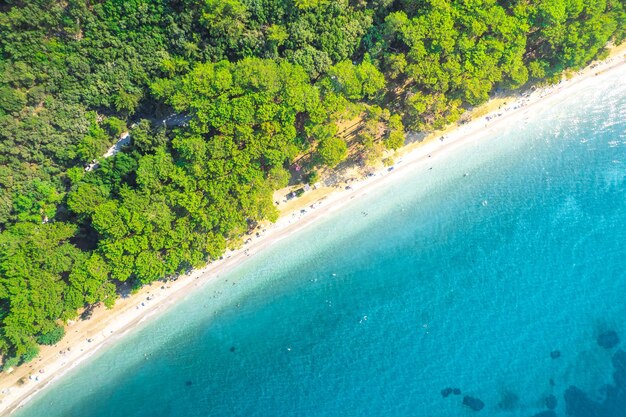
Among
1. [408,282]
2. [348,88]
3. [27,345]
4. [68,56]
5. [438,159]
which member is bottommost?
[408,282]

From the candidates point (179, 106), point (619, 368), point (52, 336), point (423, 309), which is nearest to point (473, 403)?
point (423, 309)

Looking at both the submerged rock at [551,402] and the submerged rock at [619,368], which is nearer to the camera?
the submerged rock at [551,402]

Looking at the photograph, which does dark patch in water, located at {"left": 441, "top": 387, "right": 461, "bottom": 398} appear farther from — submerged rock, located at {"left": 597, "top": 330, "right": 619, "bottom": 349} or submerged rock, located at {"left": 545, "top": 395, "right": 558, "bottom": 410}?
submerged rock, located at {"left": 597, "top": 330, "right": 619, "bottom": 349}

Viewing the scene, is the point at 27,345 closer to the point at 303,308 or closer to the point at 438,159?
the point at 303,308

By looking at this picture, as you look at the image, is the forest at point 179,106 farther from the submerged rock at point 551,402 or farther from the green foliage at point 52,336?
the submerged rock at point 551,402

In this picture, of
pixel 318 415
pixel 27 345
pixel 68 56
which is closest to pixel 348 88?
pixel 68 56

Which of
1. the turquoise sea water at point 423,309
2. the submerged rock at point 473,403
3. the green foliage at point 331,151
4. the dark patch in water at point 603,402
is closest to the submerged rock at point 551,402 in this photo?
the turquoise sea water at point 423,309
